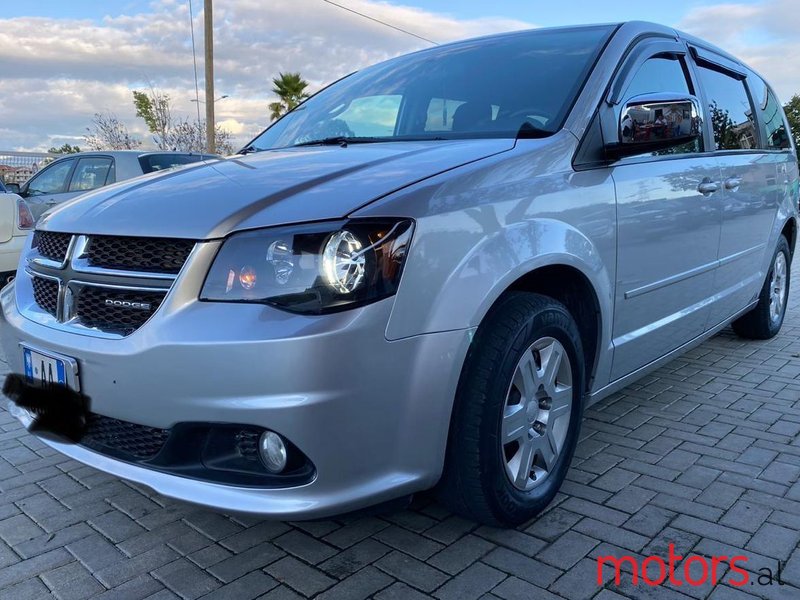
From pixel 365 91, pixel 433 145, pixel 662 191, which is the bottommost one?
pixel 662 191

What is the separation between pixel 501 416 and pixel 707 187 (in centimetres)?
192

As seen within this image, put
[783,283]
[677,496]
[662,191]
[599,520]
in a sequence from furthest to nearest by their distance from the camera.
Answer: [783,283] < [662,191] < [677,496] < [599,520]

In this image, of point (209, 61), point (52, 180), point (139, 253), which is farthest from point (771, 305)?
point (209, 61)

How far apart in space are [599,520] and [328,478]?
115 centimetres

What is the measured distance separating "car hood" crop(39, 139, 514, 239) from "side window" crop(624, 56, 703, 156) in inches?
22.5

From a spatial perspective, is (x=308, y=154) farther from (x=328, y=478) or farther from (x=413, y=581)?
(x=413, y=581)

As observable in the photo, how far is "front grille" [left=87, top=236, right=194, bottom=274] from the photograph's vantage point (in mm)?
1972

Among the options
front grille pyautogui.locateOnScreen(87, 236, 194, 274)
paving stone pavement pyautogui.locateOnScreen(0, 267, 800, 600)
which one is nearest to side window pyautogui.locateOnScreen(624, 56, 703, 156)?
paving stone pavement pyautogui.locateOnScreen(0, 267, 800, 600)

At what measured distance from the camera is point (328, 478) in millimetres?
1868

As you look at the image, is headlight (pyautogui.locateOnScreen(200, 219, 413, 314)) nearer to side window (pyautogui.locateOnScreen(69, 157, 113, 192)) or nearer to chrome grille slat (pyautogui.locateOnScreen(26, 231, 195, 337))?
chrome grille slat (pyautogui.locateOnScreen(26, 231, 195, 337))

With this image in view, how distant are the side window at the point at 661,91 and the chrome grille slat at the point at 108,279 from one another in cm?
173

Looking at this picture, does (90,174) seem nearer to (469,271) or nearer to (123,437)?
(123,437)

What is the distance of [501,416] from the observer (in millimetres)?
2172

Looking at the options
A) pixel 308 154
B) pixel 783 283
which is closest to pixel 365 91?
pixel 308 154
